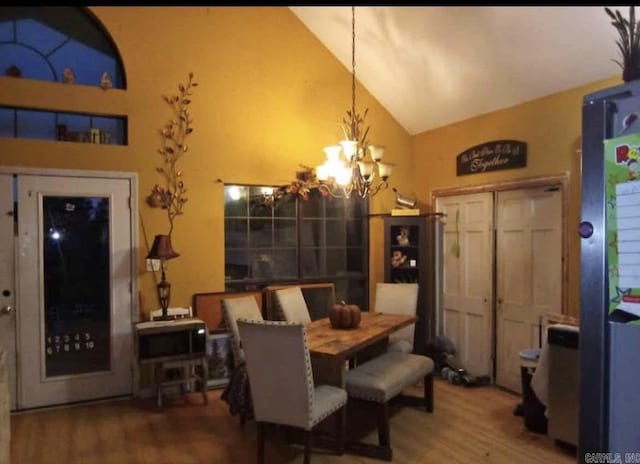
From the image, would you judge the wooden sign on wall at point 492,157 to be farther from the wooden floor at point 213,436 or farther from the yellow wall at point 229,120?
the wooden floor at point 213,436

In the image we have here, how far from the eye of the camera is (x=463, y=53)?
409cm

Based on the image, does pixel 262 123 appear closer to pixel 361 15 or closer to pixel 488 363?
pixel 361 15

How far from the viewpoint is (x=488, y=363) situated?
→ 450 cm

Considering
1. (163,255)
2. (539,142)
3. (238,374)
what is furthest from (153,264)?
(539,142)

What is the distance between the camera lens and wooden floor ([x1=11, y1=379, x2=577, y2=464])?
2.99 m

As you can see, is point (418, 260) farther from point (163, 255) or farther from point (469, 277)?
point (163, 255)

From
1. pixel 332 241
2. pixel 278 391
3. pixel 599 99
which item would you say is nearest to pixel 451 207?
pixel 332 241

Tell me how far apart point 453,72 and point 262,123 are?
2.07 m

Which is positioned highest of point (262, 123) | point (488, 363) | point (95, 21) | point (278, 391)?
point (95, 21)

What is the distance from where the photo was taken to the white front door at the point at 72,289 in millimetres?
3809

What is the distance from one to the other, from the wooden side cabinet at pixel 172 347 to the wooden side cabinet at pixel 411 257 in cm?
224

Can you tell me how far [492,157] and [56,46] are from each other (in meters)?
4.36

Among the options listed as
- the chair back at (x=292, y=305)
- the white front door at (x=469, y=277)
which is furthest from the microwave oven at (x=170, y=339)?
the white front door at (x=469, y=277)

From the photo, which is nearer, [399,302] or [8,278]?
[8,278]
